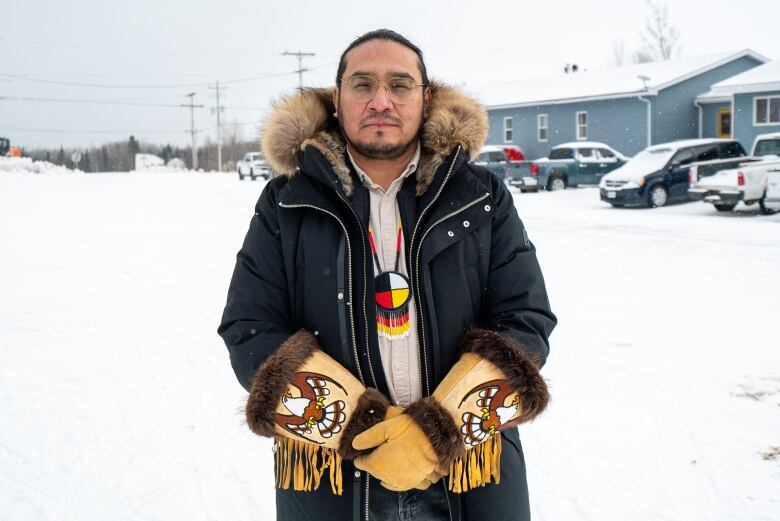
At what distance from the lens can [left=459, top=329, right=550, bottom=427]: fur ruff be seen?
2.01 meters

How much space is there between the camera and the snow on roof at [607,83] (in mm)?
30453

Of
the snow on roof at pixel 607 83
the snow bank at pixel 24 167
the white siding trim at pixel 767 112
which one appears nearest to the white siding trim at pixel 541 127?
the snow on roof at pixel 607 83

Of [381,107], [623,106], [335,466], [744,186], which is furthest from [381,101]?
[623,106]

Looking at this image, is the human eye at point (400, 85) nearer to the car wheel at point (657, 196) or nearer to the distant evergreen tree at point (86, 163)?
the car wheel at point (657, 196)

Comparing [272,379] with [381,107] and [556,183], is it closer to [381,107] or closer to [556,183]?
[381,107]

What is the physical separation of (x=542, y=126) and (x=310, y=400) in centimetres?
3401

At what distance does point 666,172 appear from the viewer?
1881 centimetres

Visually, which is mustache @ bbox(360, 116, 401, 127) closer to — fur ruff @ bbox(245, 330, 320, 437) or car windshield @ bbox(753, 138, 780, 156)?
fur ruff @ bbox(245, 330, 320, 437)

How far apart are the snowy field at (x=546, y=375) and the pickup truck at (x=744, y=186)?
16.8 feet

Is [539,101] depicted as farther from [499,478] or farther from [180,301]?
[499,478]

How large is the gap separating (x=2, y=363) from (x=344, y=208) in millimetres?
5091

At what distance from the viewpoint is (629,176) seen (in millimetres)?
18859

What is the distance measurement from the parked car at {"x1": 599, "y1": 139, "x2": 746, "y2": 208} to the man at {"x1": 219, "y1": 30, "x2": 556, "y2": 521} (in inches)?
681

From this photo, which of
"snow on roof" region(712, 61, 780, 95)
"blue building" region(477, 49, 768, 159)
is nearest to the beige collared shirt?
"snow on roof" region(712, 61, 780, 95)
